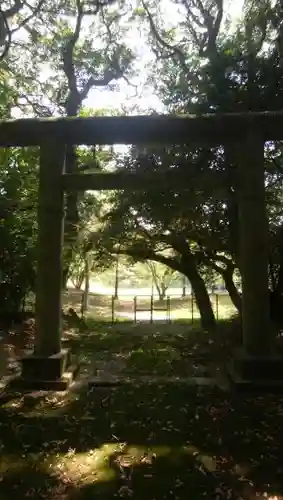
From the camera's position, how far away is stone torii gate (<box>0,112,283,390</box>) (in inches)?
203

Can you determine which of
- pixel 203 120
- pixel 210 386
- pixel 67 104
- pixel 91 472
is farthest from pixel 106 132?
pixel 67 104

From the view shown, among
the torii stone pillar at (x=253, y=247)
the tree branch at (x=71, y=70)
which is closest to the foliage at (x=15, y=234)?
the tree branch at (x=71, y=70)

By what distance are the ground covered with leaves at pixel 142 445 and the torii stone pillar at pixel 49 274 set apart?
411mm

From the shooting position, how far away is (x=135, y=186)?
5711 mm

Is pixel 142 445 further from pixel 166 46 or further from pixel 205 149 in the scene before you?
pixel 166 46

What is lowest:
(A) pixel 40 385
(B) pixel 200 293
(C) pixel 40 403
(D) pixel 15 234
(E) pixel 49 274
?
(C) pixel 40 403

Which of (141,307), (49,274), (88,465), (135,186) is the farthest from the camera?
(141,307)

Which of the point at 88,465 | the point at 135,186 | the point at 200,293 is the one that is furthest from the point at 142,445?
the point at 200,293

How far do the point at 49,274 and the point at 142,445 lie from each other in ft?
8.31

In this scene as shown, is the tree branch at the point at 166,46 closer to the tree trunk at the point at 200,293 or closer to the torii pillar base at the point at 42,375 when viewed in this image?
the tree trunk at the point at 200,293

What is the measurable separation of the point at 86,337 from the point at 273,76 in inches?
268

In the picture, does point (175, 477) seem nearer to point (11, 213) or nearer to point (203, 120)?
point (203, 120)

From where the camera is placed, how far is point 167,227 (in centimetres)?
955

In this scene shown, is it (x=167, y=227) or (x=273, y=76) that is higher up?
(x=273, y=76)
